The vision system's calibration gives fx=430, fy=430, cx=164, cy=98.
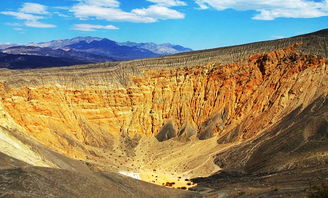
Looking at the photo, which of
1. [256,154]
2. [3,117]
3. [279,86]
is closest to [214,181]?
[256,154]

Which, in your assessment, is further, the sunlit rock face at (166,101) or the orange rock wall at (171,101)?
the orange rock wall at (171,101)

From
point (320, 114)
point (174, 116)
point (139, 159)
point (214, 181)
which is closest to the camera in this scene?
point (214, 181)

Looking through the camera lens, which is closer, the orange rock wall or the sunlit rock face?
the sunlit rock face

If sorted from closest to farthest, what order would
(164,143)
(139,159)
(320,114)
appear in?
1. (320,114)
2. (139,159)
3. (164,143)

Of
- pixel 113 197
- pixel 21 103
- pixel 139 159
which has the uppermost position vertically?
pixel 21 103

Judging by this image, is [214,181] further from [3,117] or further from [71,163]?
[3,117]

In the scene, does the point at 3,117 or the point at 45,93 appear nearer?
the point at 3,117

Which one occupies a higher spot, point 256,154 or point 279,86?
point 279,86
